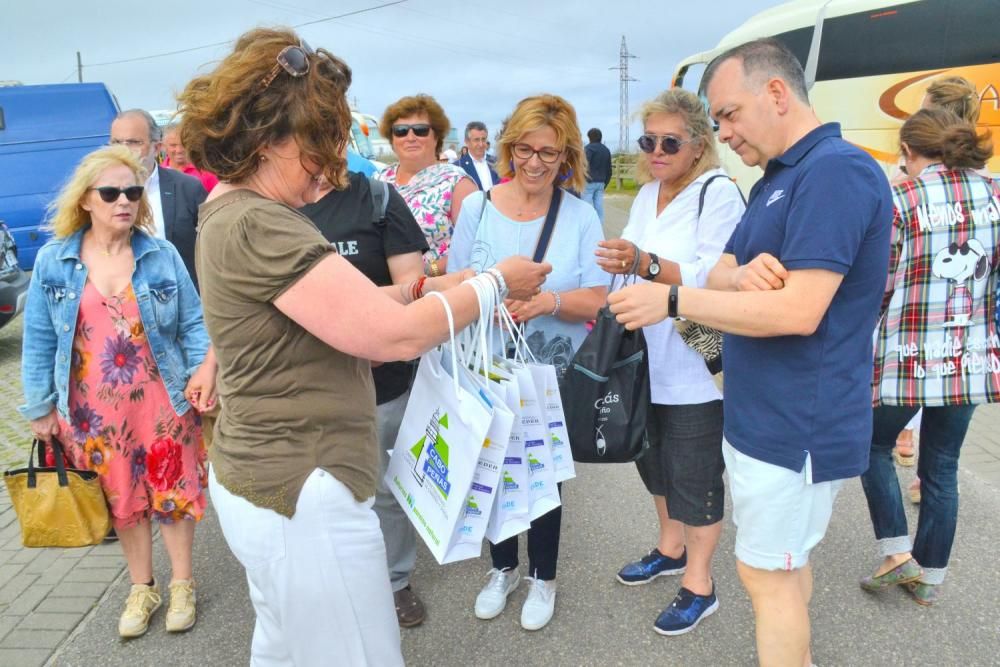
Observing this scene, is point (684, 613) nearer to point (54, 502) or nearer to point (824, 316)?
point (824, 316)

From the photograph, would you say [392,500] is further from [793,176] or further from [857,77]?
[857,77]

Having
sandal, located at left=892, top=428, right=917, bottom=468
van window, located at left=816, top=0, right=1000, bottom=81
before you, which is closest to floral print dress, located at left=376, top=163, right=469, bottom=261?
sandal, located at left=892, top=428, right=917, bottom=468

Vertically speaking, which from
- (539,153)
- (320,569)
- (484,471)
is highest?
(539,153)

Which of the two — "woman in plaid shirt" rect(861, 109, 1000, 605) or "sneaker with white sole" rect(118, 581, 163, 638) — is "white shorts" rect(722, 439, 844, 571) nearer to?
"woman in plaid shirt" rect(861, 109, 1000, 605)

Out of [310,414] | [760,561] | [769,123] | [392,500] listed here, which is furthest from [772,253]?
[392,500]

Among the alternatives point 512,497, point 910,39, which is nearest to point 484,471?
point 512,497

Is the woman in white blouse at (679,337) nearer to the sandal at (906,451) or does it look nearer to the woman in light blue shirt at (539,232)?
the woman in light blue shirt at (539,232)

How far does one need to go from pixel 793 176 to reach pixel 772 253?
0.66 ft

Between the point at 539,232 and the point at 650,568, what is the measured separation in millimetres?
1561

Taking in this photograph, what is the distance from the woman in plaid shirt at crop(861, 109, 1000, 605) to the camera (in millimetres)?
2555

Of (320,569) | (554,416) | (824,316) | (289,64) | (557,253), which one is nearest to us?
(289,64)

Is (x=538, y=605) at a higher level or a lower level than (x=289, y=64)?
lower

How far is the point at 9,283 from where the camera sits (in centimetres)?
746

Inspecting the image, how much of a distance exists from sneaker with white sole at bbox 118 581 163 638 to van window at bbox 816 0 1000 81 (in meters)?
10.8
